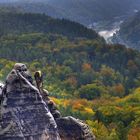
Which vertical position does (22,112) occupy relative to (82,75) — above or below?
above

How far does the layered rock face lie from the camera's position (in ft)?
90.8

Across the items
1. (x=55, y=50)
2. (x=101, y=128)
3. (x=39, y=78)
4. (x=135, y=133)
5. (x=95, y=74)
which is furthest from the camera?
(x=55, y=50)

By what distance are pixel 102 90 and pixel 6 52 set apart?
38.2 m

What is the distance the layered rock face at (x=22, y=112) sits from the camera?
27688 millimetres

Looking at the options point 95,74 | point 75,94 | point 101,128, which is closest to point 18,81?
point 101,128

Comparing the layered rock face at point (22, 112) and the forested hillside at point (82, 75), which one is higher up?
the layered rock face at point (22, 112)

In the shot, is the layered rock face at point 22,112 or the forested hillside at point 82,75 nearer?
the layered rock face at point 22,112

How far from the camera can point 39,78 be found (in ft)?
104

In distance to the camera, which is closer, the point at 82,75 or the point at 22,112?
the point at 22,112

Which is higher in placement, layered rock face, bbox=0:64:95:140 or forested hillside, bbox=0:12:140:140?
layered rock face, bbox=0:64:95:140

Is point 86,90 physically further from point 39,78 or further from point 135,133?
point 39,78

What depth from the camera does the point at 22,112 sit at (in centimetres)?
2802

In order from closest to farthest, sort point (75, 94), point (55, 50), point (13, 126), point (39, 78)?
point (13, 126) < point (39, 78) < point (75, 94) < point (55, 50)

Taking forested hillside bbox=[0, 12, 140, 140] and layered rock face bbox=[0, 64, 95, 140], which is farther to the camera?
forested hillside bbox=[0, 12, 140, 140]
